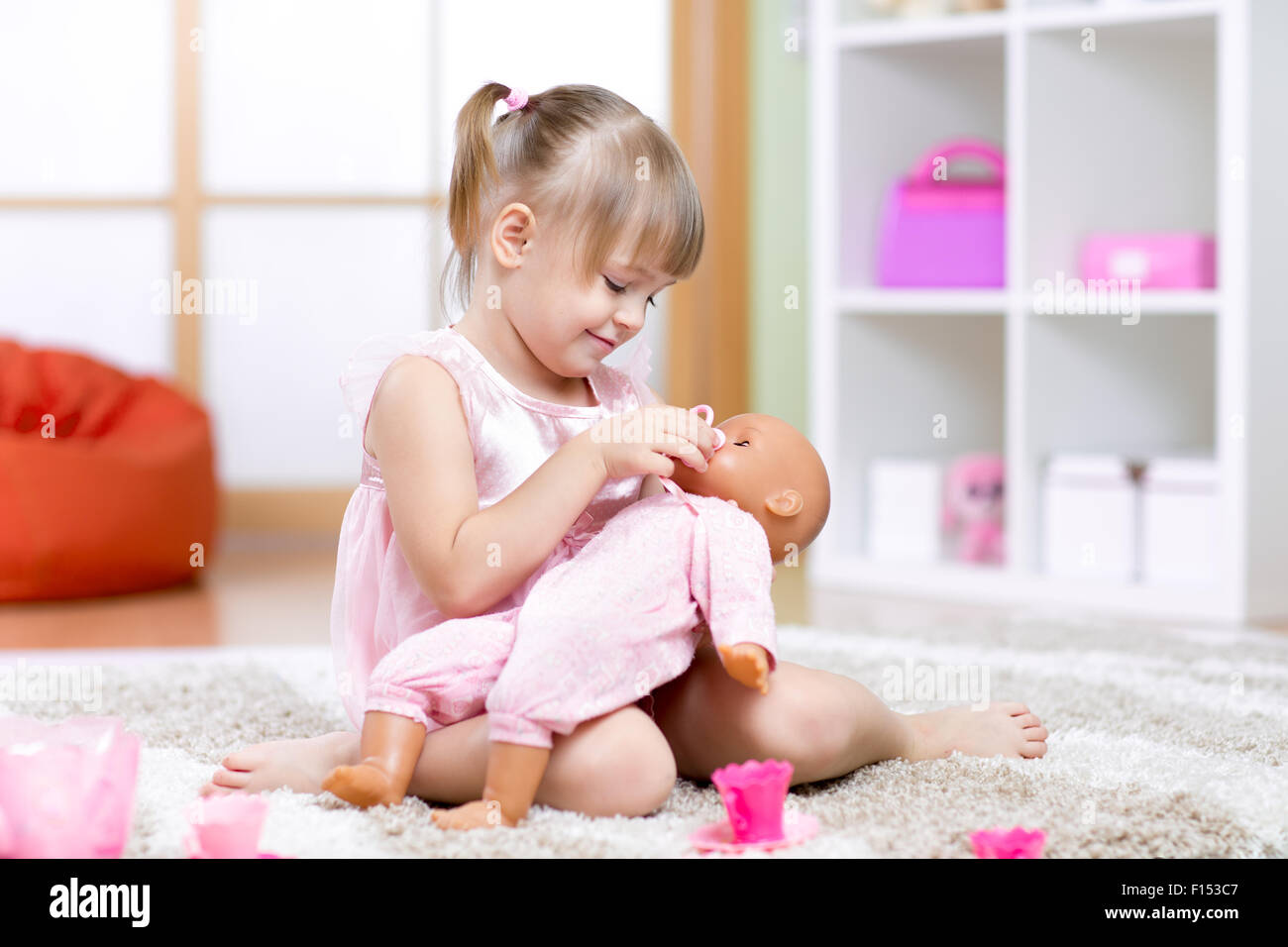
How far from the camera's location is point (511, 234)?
1070mm

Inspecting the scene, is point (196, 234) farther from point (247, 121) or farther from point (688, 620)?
point (688, 620)

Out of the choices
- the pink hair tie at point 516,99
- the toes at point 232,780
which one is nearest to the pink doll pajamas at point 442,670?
the toes at point 232,780

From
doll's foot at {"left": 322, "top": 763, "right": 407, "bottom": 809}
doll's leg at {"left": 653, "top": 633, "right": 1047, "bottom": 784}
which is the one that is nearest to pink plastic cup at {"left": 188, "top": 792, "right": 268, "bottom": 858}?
doll's foot at {"left": 322, "top": 763, "right": 407, "bottom": 809}

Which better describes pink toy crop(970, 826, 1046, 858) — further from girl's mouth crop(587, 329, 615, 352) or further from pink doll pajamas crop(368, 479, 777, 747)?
girl's mouth crop(587, 329, 615, 352)

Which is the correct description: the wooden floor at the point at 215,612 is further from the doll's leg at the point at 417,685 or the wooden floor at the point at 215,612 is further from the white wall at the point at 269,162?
the doll's leg at the point at 417,685

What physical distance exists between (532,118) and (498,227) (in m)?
0.09

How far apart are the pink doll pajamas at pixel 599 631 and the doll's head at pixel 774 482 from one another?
0.08ft

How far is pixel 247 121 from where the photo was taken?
2.82m

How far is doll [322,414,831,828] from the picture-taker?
924mm

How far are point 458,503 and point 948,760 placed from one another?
404 mm

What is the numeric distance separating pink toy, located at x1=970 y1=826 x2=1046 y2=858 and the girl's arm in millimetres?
330
